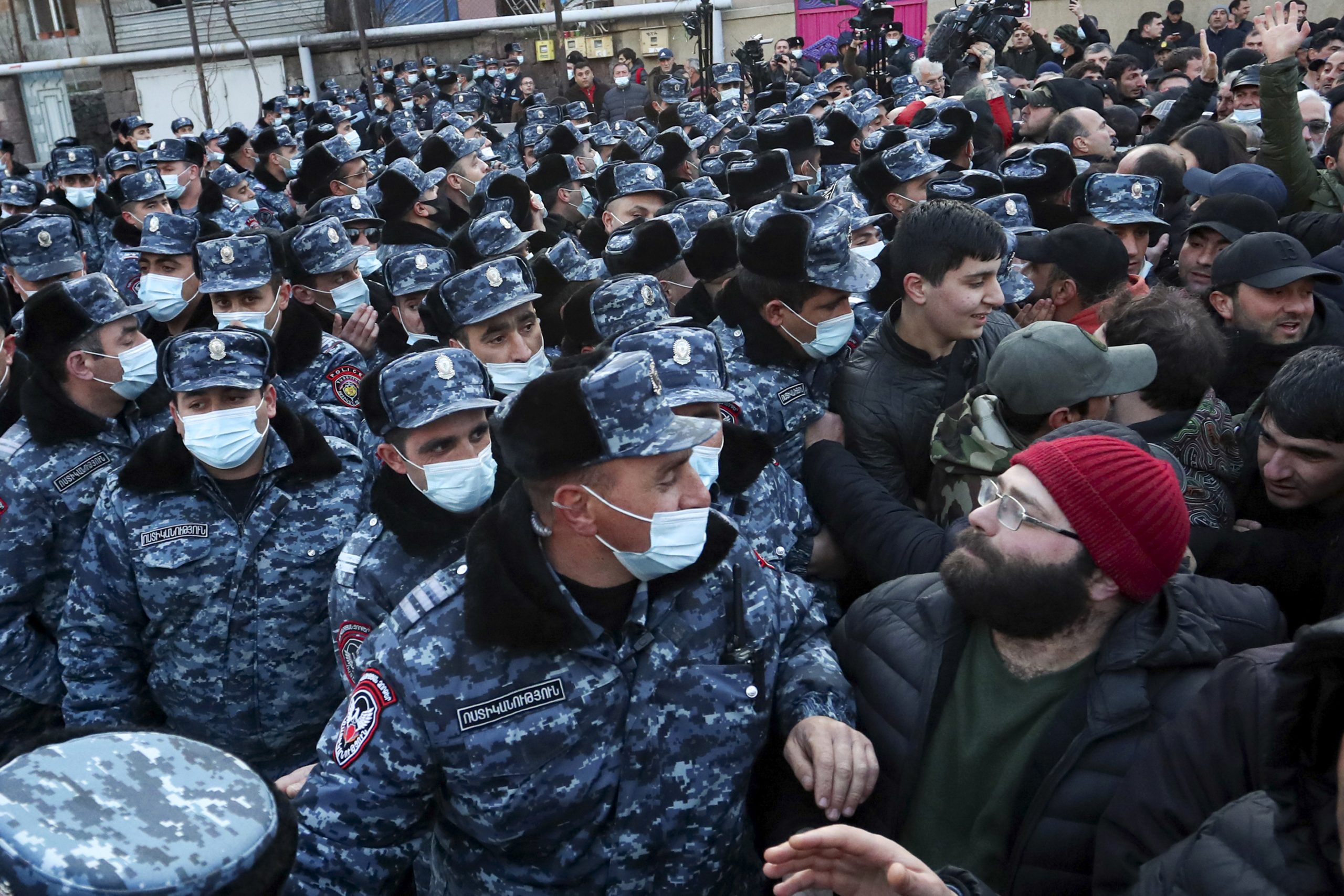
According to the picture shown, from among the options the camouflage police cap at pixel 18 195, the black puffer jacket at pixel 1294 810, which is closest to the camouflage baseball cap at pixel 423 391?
the black puffer jacket at pixel 1294 810

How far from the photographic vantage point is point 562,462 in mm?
2199

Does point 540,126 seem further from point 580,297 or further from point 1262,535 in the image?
point 1262,535

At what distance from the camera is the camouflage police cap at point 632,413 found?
2.15 metres

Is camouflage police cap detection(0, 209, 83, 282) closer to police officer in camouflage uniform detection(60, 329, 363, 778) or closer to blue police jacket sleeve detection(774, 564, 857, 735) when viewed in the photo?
police officer in camouflage uniform detection(60, 329, 363, 778)

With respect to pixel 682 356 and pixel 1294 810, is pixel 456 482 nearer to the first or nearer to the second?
pixel 682 356

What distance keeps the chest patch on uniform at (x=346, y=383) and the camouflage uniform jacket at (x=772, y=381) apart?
198cm

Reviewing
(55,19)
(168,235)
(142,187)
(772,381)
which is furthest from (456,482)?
(55,19)

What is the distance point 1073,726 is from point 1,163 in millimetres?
17692

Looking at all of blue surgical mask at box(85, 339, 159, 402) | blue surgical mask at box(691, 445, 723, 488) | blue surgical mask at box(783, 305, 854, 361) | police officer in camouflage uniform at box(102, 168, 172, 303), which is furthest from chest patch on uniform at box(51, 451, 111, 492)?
police officer in camouflage uniform at box(102, 168, 172, 303)

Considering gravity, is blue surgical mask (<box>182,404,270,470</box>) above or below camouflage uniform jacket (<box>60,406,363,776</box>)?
above

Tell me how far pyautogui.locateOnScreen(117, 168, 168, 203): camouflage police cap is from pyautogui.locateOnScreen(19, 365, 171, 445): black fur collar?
6.29 metres

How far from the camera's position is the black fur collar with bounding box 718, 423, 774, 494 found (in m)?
3.09

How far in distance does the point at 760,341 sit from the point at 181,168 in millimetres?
9648

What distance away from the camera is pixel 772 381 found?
3787 mm
